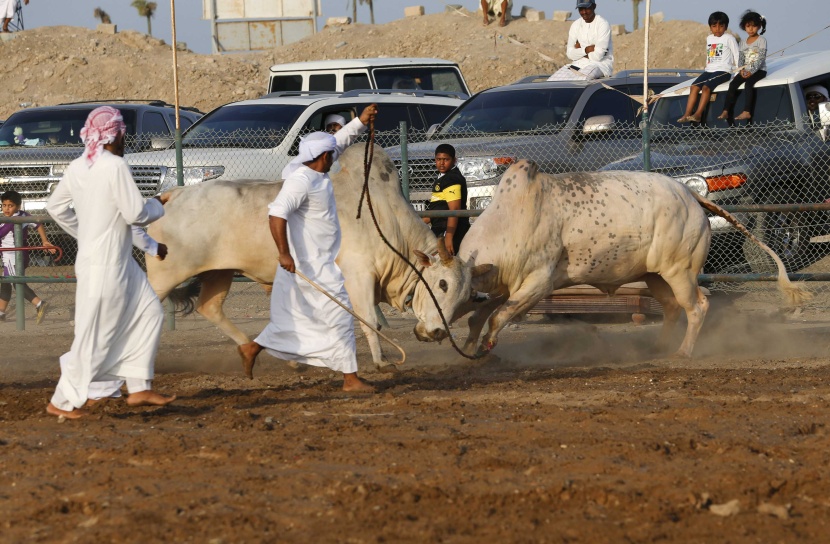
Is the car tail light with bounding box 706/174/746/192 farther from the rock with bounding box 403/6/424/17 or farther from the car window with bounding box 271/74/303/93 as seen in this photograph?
the rock with bounding box 403/6/424/17

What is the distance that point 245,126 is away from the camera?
13969 mm

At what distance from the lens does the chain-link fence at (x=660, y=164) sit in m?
11.3

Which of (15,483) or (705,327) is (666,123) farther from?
(15,483)

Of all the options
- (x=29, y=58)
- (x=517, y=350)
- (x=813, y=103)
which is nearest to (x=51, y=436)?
(x=517, y=350)

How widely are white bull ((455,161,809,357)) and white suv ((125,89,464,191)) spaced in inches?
125

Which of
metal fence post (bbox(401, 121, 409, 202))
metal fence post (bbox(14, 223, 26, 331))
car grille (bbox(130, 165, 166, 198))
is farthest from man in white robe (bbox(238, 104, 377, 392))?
car grille (bbox(130, 165, 166, 198))

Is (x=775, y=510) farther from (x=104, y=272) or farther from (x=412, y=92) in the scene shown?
(x=412, y=92)

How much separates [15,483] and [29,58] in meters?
41.3

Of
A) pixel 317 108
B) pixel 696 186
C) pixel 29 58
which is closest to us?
pixel 696 186

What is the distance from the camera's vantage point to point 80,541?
4566 mm

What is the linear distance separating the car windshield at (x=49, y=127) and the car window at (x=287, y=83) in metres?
2.87

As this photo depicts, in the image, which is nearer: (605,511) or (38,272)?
(605,511)

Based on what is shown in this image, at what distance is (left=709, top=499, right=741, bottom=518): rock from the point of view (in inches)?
191

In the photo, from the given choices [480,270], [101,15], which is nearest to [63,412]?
[480,270]
